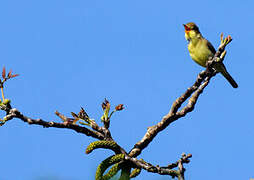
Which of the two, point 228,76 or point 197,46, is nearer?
point 197,46

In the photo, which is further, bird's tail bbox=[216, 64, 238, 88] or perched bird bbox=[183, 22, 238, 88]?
bird's tail bbox=[216, 64, 238, 88]

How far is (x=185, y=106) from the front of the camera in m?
3.75

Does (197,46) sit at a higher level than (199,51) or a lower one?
higher

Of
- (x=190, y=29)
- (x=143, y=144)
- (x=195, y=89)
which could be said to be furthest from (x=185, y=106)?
(x=190, y=29)

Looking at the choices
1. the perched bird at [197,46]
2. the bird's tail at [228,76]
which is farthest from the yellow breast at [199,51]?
the bird's tail at [228,76]

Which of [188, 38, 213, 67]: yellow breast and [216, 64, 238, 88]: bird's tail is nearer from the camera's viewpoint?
[188, 38, 213, 67]: yellow breast

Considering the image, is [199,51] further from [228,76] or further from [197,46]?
[228,76]

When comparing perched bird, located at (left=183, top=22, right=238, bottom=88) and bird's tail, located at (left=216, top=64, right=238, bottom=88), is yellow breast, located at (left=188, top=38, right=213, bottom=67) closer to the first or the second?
perched bird, located at (left=183, top=22, right=238, bottom=88)

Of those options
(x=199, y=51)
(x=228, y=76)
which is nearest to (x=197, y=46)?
(x=199, y=51)

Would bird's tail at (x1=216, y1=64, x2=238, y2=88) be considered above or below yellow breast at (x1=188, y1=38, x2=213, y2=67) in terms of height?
above

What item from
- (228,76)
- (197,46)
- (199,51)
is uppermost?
(228,76)

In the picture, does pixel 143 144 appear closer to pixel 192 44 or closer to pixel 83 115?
pixel 83 115

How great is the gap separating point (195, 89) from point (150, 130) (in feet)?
2.01


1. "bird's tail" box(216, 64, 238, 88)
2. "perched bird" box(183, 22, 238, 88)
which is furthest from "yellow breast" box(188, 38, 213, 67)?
"bird's tail" box(216, 64, 238, 88)
